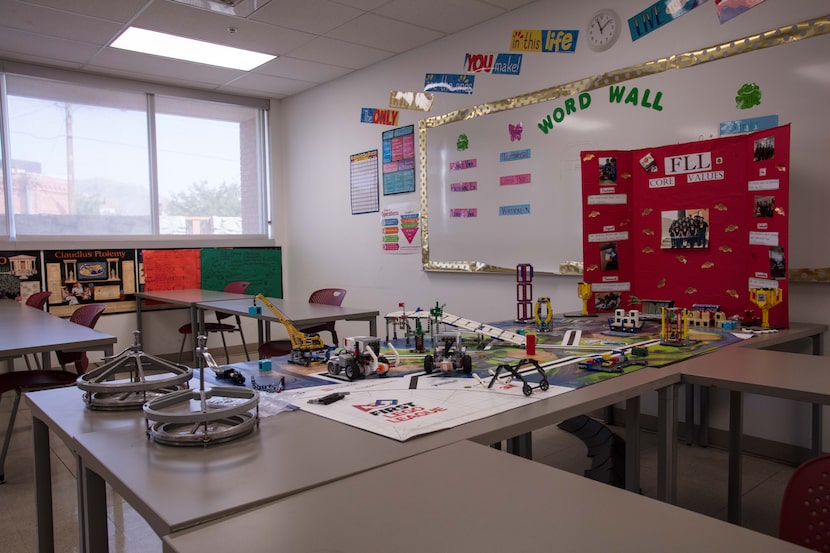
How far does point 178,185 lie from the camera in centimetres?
621

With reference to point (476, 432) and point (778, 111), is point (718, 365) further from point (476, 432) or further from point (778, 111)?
Answer: point (778, 111)

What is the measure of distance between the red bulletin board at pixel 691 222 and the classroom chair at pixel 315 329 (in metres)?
1.95

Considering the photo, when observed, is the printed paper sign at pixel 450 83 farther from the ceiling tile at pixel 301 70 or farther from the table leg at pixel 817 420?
the table leg at pixel 817 420

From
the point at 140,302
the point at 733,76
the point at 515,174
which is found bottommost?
the point at 140,302

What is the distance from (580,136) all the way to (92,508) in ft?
11.3

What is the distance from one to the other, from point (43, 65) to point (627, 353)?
571cm

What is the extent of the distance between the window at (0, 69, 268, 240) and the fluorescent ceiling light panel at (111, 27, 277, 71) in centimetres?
102

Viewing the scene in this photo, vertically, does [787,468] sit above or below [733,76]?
below

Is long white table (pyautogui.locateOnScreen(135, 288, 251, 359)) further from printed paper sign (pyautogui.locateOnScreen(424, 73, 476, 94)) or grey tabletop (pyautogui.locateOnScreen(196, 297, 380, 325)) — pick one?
printed paper sign (pyautogui.locateOnScreen(424, 73, 476, 94))

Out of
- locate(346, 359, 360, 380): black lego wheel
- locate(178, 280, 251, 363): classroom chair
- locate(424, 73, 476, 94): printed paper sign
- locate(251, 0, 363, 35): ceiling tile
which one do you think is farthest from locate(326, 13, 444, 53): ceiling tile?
locate(346, 359, 360, 380): black lego wheel

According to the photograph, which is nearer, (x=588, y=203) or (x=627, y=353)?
(x=627, y=353)

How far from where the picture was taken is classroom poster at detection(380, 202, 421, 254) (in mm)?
A: 5191

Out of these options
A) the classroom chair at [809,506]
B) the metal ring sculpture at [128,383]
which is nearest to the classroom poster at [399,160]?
the metal ring sculpture at [128,383]

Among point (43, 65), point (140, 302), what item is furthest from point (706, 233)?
point (43, 65)
